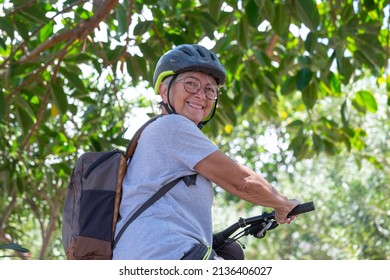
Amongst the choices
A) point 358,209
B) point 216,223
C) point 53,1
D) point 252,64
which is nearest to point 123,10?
point 53,1

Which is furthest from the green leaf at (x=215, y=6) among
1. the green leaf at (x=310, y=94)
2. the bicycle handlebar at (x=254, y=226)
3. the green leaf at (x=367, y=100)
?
the bicycle handlebar at (x=254, y=226)

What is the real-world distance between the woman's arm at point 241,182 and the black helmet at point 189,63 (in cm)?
49

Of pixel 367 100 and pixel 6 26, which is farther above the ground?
pixel 367 100

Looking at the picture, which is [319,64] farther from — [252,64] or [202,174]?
[202,174]

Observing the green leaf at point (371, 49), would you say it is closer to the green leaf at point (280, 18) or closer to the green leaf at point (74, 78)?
the green leaf at point (280, 18)

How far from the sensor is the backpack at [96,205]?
9.43 feet

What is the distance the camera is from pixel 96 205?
2928 mm

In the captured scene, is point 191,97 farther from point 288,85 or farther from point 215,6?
point 288,85

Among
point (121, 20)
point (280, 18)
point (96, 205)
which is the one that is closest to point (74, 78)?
point (121, 20)

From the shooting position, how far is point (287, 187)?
44.4 feet

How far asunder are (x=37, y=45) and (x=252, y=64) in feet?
5.11

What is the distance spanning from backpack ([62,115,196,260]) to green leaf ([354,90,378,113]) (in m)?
3.76

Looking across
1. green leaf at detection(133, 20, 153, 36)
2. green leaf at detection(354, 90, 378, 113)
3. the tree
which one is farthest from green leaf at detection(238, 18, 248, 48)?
green leaf at detection(354, 90, 378, 113)

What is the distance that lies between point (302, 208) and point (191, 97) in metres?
0.60
